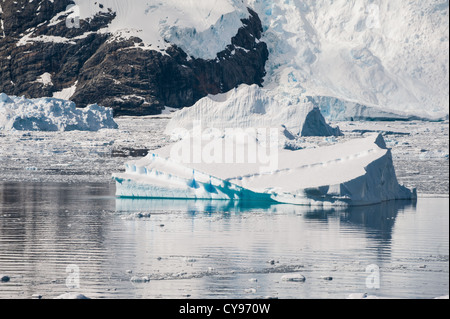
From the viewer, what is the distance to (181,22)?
9100cm

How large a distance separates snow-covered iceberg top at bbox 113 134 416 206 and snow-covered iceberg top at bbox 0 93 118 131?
26.7 meters

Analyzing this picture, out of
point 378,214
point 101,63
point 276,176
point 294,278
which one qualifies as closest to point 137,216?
point 276,176

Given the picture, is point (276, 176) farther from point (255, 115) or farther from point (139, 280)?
point (255, 115)

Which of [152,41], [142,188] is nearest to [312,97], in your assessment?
[152,41]

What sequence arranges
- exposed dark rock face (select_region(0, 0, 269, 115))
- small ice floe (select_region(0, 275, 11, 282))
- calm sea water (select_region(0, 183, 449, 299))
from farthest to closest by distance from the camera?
exposed dark rock face (select_region(0, 0, 269, 115)) < small ice floe (select_region(0, 275, 11, 282)) < calm sea water (select_region(0, 183, 449, 299))

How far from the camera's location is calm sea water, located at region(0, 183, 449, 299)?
1145 centimetres

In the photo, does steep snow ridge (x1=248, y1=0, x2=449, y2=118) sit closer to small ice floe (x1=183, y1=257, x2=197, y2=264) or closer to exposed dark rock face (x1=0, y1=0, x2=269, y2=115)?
exposed dark rock face (x1=0, y1=0, x2=269, y2=115)

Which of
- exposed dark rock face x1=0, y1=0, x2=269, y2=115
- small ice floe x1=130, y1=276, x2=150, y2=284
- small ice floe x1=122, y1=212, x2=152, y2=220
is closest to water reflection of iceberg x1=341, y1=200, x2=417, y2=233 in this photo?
small ice floe x1=122, y1=212, x2=152, y2=220

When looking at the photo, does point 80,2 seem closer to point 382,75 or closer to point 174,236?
point 382,75

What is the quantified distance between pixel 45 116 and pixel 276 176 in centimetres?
3100

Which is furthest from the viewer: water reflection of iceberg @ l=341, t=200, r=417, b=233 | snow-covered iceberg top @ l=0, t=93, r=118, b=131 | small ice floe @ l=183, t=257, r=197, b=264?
snow-covered iceberg top @ l=0, t=93, r=118, b=131

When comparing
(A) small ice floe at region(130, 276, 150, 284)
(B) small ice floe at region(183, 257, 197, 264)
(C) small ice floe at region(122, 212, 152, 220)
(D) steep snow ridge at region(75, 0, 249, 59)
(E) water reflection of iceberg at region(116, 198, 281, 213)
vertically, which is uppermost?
(D) steep snow ridge at region(75, 0, 249, 59)

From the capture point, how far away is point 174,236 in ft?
51.4

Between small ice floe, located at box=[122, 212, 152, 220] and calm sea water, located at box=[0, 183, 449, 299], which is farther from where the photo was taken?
small ice floe, located at box=[122, 212, 152, 220]
